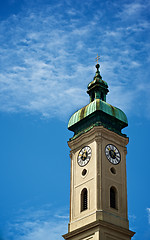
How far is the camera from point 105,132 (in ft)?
177

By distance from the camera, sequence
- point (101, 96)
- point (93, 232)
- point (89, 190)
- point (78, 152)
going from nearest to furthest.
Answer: point (93, 232) → point (89, 190) → point (78, 152) → point (101, 96)

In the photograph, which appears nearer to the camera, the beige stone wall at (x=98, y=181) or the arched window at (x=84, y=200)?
the beige stone wall at (x=98, y=181)

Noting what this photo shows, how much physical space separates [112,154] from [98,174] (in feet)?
10.9

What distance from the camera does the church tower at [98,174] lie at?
160ft

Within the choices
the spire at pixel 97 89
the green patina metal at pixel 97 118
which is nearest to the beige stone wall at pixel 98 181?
the green patina metal at pixel 97 118

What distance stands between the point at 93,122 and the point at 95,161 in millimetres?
4973

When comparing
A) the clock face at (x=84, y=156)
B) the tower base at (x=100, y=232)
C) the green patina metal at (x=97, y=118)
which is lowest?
the tower base at (x=100, y=232)

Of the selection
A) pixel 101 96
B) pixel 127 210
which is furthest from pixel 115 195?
pixel 101 96

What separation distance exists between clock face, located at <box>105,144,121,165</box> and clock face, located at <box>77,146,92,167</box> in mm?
1744

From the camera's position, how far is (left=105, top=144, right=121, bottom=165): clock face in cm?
5300

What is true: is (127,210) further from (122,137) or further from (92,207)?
(122,137)

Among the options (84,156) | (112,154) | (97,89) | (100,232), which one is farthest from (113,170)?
(97,89)

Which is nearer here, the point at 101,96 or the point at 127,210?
the point at 127,210

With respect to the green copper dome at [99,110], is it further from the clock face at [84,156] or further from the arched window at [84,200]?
the arched window at [84,200]
